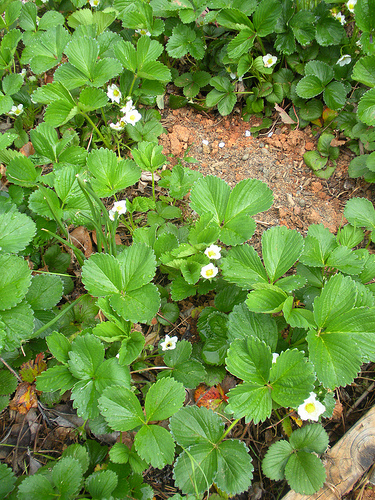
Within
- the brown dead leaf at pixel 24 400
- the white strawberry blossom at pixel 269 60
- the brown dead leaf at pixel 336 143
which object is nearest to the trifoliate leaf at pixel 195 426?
the brown dead leaf at pixel 24 400

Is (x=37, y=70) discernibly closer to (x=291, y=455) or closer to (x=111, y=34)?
(x=111, y=34)

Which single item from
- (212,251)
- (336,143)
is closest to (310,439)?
(212,251)

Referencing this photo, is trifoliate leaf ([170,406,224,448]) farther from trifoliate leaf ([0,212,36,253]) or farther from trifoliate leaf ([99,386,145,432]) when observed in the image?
trifoliate leaf ([0,212,36,253])

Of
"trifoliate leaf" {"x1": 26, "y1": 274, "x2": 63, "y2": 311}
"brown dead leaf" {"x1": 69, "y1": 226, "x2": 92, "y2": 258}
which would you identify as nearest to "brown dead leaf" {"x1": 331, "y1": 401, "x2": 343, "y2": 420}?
"trifoliate leaf" {"x1": 26, "y1": 274, "x2": 63, "y2": 311}

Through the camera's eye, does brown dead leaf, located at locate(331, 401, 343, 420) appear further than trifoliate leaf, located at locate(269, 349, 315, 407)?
Yes

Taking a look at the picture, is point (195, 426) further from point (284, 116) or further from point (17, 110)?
point (17, 110)
